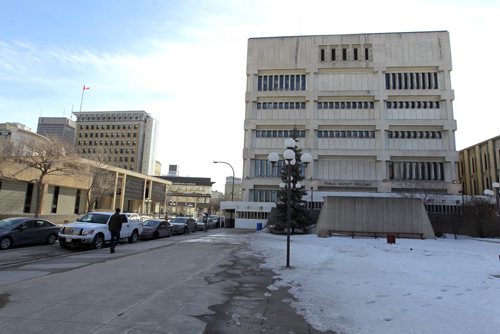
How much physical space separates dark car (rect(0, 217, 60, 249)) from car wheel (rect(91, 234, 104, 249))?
3.31 metres

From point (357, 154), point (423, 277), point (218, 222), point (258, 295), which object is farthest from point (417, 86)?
point (258, 295)

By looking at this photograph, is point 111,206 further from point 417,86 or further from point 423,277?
point 423,277

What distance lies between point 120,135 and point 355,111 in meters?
102

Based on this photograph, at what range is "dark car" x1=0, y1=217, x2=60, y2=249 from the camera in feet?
52.1

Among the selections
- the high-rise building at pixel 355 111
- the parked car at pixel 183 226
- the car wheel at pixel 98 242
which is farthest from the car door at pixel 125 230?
the high-rise building at pixel 355 111

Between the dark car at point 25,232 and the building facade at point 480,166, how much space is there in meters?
56.5

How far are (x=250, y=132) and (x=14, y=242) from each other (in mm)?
43835

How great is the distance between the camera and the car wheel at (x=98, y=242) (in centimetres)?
1612

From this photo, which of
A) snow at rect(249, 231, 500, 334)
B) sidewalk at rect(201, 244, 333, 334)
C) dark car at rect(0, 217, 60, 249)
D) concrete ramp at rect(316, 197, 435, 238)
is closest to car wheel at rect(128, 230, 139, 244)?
dark car at rect(0, 217, 60, 249)

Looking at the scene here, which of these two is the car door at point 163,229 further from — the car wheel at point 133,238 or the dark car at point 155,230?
the car wheel at point 133,238

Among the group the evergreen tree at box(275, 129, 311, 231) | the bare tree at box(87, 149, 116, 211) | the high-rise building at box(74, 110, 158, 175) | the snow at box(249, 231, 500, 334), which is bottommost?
the snow at box(249, 231, 500, 334)

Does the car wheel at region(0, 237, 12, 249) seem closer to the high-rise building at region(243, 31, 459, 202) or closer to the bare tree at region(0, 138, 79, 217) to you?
the bare tree at region(0, 138, 79, 217)

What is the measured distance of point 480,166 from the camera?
63.3m

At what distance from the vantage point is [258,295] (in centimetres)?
759
